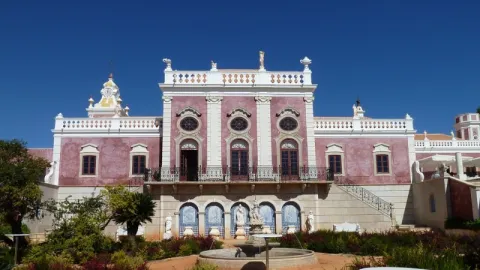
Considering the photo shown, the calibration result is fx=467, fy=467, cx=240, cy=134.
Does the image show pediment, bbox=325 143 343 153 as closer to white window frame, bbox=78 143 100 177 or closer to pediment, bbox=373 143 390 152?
pediment, bbox=373 143 390 152

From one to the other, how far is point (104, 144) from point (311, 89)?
44.5 ft

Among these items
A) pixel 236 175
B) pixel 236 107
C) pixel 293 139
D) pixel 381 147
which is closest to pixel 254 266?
pixel 236 175

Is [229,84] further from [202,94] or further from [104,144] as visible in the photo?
[104,144]

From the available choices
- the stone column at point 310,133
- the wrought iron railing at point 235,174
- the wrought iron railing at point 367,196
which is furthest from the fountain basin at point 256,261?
the stone column at point 310,133

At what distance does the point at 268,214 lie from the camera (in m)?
27.3

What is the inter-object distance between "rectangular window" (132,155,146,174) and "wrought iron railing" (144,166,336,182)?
1.31 metres

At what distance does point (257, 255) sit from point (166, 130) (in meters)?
13.9

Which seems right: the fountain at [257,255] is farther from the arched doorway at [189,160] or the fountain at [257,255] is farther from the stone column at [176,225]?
the arched doorway at [189,160]

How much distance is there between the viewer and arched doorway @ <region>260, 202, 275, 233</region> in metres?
27.3

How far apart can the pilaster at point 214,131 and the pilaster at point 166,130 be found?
2.35 metres

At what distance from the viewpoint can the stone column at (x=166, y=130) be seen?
91.7 ft

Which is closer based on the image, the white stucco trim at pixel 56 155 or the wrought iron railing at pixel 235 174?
the wrought iron railing at pixel 235 174

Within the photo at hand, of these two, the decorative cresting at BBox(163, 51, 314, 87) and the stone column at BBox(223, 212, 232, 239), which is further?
the decorative cresting at BBox(163, 51, 314, 87)

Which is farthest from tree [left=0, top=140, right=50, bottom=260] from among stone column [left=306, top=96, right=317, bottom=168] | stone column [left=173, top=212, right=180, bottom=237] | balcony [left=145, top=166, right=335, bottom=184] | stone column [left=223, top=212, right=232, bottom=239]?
stone column [left=306, top=96, right=317, bottom=168]
